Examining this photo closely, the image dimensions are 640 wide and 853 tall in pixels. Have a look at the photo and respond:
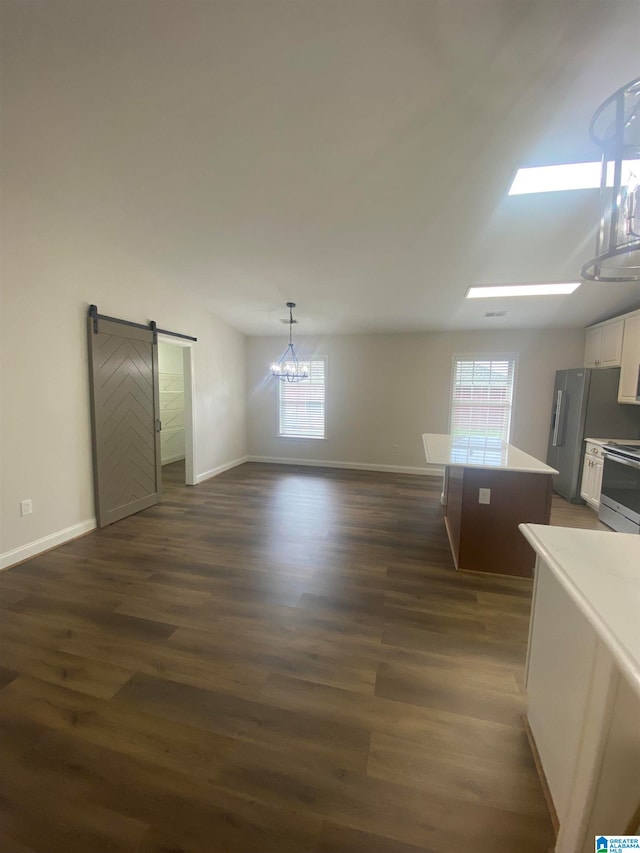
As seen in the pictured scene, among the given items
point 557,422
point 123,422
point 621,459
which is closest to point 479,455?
point 621,459

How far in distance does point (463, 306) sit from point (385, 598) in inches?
157

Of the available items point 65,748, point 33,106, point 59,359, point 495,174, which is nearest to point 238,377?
point 59,359

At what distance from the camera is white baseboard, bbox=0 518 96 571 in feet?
9.44

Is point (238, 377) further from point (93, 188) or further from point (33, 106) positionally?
point (33, 106)

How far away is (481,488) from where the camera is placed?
2875mm

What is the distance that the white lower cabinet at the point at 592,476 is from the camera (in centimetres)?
409

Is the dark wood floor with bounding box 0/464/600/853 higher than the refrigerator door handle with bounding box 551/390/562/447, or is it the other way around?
the refrigerator door handle with bounding box 551/390/562/447

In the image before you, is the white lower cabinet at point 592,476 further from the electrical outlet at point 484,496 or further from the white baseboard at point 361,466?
the electrical outlet at point 484,496

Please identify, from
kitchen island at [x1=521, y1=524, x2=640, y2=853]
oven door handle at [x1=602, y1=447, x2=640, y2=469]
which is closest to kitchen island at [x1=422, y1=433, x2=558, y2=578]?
oven door handle at [x1=602, y1=447, x2=640, y2=469]

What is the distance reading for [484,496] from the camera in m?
2.87

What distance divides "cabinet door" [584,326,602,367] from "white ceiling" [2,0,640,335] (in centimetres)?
180

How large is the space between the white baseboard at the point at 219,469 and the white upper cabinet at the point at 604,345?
5931mm

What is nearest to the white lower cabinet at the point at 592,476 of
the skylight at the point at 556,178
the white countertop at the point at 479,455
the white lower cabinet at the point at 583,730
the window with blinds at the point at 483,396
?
the white countertop at the point at 479,455

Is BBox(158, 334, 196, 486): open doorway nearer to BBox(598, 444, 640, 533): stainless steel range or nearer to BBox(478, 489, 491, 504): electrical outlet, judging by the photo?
BBox(478, 489, 491, 504): electrical outlet
